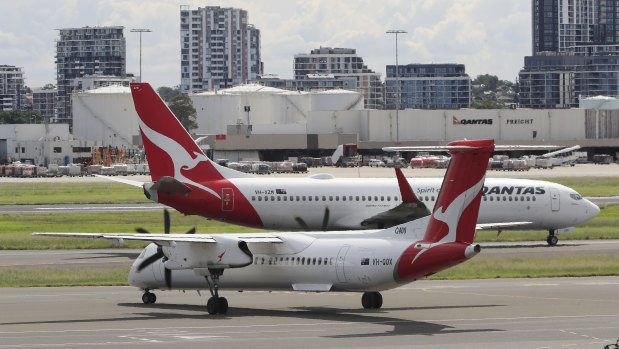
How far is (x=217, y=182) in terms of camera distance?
5803 cm

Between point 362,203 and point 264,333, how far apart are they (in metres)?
→ 26.4

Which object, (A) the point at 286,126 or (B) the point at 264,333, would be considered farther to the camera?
(A) the point at 286,126

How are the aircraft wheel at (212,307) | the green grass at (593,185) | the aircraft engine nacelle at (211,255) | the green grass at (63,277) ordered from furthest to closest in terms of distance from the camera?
the green grass at (593,185), the green grass at (63,277), the aircraft wheel at (212,307), the aircraft engine nacelle at (211,255)

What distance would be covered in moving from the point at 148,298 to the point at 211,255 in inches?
169

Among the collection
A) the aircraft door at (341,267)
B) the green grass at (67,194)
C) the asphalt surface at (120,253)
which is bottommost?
the asphalt surface at (120,253)

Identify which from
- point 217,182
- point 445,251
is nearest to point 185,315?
point 445,251

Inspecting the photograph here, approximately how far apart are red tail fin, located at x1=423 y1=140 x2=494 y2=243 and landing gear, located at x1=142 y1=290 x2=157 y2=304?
443 inches

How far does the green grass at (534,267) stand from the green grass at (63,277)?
1386 cm

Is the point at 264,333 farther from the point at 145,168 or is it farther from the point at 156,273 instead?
the point at 145,168

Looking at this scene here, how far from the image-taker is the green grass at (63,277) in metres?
48.2

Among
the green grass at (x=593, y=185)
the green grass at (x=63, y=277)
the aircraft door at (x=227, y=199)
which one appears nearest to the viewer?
the green grass at (x=63, y=277)

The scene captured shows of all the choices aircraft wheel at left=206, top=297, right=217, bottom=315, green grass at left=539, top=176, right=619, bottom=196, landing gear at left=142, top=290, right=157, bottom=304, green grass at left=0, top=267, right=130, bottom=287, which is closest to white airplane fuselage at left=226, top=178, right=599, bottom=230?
green grass at left=0, top=267, right=130, bottom=287

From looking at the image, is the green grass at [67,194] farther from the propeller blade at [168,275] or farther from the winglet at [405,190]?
the propeller blade at [168,275]

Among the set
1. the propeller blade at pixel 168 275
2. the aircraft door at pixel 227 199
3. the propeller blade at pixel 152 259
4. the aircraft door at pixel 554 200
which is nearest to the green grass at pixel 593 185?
the aircraft door at pixel 554 200
